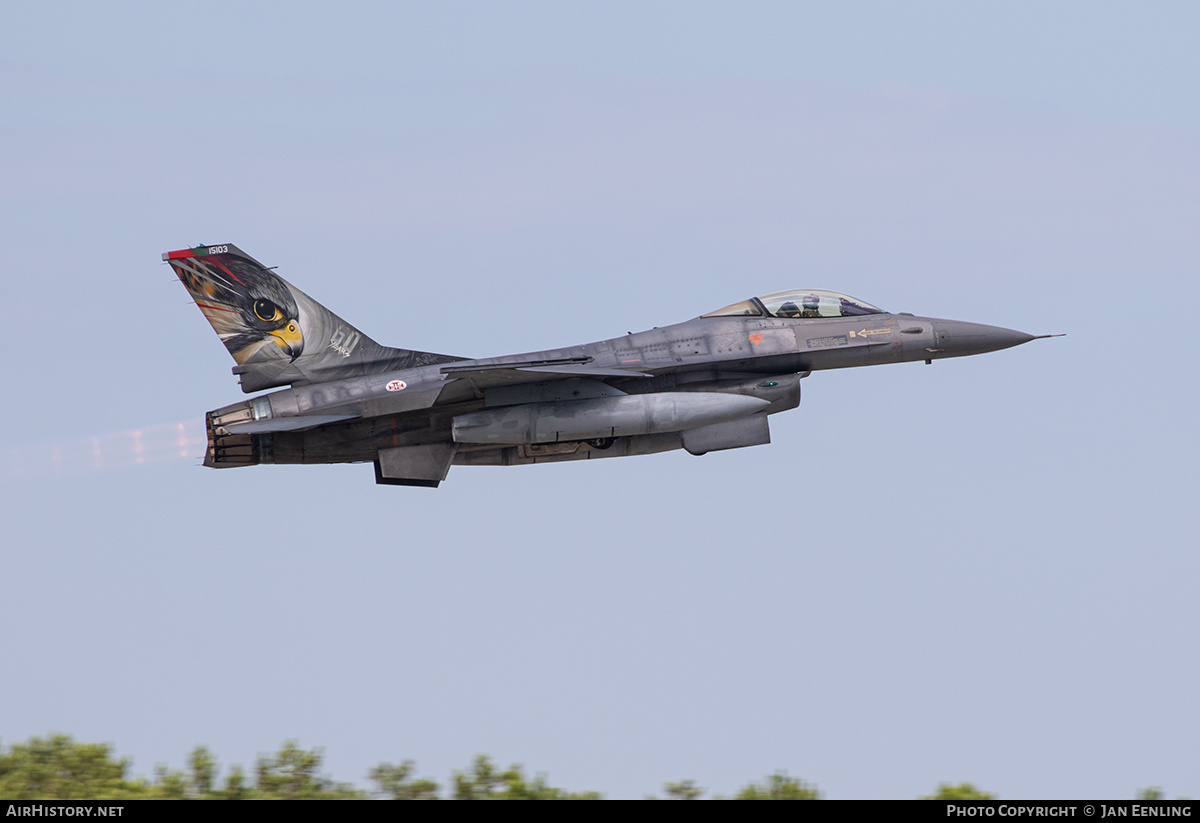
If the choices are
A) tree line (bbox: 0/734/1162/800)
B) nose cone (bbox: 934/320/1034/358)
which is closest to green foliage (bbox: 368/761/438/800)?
tree line (bbox: 0/734/1162/800)

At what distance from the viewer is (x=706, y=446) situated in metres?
24.8

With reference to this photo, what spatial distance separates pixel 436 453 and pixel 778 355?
6034 millimetres

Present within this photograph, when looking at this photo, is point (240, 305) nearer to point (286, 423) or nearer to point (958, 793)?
point (286, 423)

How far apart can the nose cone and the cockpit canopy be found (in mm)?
1160

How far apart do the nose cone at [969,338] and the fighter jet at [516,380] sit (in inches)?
1.0

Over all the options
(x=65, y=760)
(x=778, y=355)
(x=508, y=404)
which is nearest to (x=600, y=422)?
(x=508, y=404)

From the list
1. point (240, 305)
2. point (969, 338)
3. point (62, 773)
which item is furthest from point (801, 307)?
point (62, 773)

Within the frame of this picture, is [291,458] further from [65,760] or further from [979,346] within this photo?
[979,346]

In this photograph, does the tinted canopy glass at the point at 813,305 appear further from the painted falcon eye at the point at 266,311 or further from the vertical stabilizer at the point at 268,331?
the painted falcon eye at the point at 266,311

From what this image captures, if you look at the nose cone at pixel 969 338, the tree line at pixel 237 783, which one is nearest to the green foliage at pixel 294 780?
the tree line at pixel 237 783

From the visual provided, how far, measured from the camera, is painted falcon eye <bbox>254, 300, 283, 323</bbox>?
24.9 metres

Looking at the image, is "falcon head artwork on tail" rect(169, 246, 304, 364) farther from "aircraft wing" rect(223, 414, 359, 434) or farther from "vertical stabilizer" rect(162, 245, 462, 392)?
"aircraft wing" rect(223, 414, 359, 434)

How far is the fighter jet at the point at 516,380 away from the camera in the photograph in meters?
23.9

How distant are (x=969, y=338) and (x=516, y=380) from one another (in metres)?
8.18
